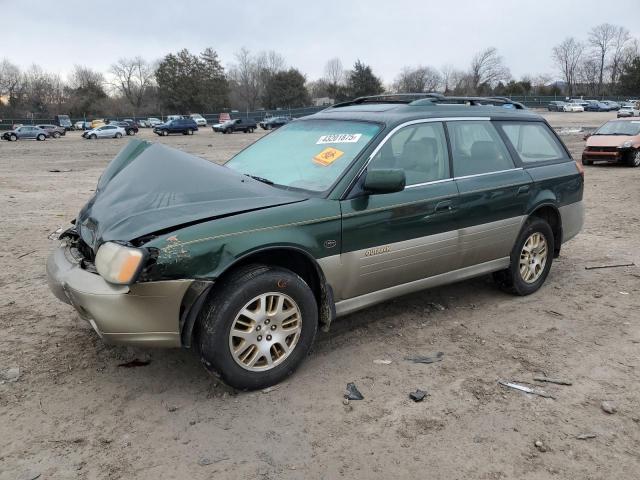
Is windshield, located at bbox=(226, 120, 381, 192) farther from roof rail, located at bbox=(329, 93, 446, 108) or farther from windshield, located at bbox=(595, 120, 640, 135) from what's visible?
windshield, located at bbox=(595, 120, 640, 135)

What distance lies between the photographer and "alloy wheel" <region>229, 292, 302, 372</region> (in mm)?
3242

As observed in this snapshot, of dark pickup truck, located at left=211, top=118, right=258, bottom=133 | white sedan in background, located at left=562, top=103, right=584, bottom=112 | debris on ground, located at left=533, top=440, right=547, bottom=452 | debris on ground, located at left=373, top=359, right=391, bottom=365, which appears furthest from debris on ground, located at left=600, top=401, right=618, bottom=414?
white sedan in background, located at left=562, top=103, right=584, bottom=112

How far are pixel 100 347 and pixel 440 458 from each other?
256cm

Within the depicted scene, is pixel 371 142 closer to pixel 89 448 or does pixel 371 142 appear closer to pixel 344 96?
pixel 89 448

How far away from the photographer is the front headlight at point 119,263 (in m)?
2.89

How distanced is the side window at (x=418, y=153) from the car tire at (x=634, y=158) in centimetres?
1423

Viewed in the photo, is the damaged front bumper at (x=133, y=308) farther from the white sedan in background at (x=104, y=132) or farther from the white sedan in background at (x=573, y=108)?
the white sedan in background at (x=573, y=108)

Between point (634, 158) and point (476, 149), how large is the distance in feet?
45.8

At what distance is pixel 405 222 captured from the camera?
3.89 m

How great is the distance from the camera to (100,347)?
3.95 meters

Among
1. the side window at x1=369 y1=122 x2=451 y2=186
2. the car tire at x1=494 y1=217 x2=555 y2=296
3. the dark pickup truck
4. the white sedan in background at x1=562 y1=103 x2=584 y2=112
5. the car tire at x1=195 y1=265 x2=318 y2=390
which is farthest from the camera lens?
the white sedan in background at x1=562 y1=103 x2=584 y2=112

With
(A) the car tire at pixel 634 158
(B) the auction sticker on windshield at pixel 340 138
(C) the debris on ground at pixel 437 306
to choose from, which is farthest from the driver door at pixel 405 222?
(A) the car tire at pixel 634 158

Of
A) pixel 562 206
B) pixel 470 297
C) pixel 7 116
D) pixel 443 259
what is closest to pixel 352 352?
pixel 443 259

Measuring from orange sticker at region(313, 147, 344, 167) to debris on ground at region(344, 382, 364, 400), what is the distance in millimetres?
1565
